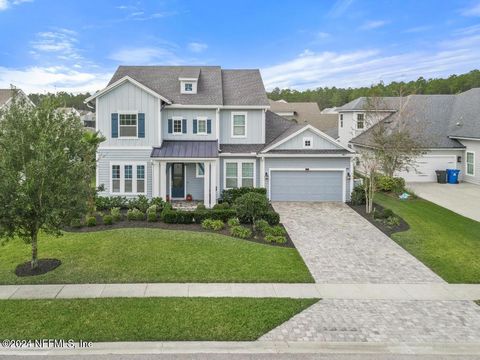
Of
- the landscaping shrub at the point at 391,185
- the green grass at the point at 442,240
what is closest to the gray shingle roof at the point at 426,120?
the landscaping shrub at the point at 391,185

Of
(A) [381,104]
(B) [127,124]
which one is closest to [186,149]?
(B) [127,124]

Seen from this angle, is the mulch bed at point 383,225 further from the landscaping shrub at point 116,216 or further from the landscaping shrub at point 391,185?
the landscaping shrub at point 116,216

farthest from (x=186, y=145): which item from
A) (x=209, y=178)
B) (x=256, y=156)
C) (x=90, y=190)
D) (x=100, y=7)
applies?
(x=90, y=190)

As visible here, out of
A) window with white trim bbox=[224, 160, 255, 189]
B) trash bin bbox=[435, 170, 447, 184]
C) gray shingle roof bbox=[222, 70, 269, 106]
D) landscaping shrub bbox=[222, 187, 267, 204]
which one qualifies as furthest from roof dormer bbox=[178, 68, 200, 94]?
trash bin bbox=[435, 170, 447, 184]

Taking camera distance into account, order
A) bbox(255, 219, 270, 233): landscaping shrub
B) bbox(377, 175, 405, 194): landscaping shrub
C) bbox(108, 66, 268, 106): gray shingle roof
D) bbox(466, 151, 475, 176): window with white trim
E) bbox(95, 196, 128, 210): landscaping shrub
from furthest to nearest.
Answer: bbox(466, 151, 475, 176): window with white trim → bbox(377, 175, 405, 194): landscaping shrub → bbox(108, 66, 268, 106): gray shingle roof → bbox(95, 196, 128, 210): landscaping shrub → bbox(255, 219, 270, 233): landscaping shrub

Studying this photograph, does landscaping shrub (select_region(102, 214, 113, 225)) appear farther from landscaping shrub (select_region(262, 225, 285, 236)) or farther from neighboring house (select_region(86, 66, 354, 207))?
landscaping shrub (select_region(262, 225, 285, 236))

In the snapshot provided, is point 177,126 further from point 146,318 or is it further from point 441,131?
point 441,131
